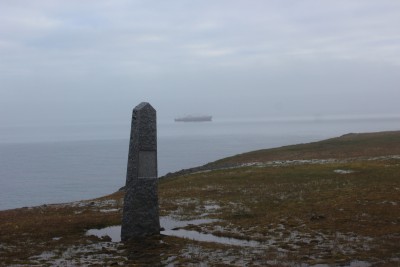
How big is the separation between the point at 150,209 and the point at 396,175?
22.3 meters

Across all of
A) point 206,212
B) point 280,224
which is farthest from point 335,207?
point 206,212

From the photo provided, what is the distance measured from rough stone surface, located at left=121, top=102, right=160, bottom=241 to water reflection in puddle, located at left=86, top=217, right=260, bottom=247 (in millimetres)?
811

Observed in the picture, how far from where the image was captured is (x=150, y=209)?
21.4 metres

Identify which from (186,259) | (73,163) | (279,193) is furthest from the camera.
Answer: (73,163)

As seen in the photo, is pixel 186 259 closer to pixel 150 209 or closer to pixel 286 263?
pixel 286 263

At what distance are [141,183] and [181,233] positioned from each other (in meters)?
2.89

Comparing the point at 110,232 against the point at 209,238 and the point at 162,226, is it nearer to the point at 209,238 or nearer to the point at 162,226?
the point at 162,226

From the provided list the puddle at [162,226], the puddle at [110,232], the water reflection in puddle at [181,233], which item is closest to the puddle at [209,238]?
the water reflection in puddle at [181,233]

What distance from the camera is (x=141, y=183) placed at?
21250 mm

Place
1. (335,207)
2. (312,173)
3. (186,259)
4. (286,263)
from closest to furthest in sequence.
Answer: (286,263) < (186,259) < (335,207) < (312,173)

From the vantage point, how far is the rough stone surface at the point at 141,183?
2105 cm

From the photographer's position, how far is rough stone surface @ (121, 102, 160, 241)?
2105 centimetres

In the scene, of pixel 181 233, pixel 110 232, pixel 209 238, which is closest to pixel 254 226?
pixel 209 238

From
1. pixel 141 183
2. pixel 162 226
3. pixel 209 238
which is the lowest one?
pixel 209 238
